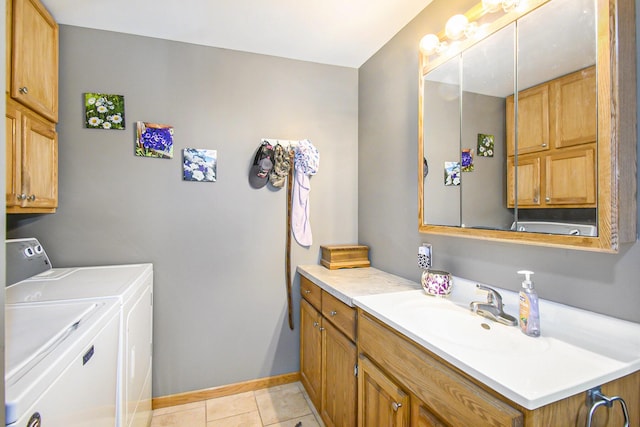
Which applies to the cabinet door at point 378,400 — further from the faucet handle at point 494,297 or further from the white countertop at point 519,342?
the faucet handle at point 494,297

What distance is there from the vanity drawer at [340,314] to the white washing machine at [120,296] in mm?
1042

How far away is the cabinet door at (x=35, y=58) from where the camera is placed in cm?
145

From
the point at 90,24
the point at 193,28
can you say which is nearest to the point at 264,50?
the point at 193,28

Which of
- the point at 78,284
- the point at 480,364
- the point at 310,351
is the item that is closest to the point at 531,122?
the point at 480,364

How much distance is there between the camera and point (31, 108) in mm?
1604

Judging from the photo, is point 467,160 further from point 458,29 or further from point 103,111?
point 103,111

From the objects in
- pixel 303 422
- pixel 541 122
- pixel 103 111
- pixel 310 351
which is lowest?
pixel 303 422

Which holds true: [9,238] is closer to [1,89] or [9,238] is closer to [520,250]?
[1,89]

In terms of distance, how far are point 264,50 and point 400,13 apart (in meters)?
1.02

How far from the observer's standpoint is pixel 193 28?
1.98 metres

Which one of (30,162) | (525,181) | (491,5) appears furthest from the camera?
(30,162)

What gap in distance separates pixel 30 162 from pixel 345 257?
1997 mm

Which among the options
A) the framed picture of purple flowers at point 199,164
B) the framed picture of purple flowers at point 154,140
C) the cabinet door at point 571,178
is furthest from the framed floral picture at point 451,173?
the framed picture of purple flowers at point 154,140

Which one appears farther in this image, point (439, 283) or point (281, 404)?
point (281, 404)
